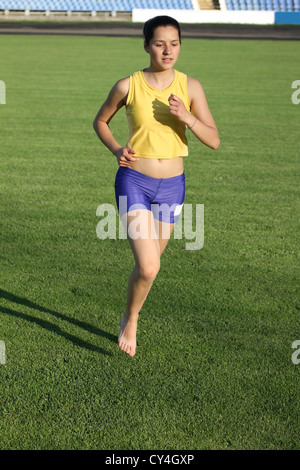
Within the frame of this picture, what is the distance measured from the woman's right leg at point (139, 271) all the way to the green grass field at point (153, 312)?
0.62 feet

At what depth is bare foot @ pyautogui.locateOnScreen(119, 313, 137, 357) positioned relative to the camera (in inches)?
167

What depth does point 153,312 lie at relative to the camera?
5.13 m

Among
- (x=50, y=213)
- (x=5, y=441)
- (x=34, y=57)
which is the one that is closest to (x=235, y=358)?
(x=5, y=441)

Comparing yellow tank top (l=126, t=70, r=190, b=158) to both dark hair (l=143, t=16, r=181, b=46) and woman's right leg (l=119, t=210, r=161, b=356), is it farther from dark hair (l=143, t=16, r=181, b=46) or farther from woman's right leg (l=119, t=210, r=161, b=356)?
woman's right leg (l=119, t=210, r=161, b=356)

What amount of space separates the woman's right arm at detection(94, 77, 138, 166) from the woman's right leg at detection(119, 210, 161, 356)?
0.35 meters

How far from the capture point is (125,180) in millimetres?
4203

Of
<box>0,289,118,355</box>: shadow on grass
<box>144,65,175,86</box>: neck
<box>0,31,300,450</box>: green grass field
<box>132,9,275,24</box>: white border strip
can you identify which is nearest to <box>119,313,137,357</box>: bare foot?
A: <box>0,31,300,450</box>: green grass field

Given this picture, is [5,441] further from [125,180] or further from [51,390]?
[125,180]

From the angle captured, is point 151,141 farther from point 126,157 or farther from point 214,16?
point 214,16

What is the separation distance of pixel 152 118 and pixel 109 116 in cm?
38

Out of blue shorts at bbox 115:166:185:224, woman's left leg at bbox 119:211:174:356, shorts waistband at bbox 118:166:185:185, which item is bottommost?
woman's left leg at bbox 119:211:174:356

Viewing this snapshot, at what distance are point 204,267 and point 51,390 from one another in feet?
8.38

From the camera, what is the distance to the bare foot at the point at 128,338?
13.9 ft

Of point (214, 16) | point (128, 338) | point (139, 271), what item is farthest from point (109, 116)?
point (214, 16)
